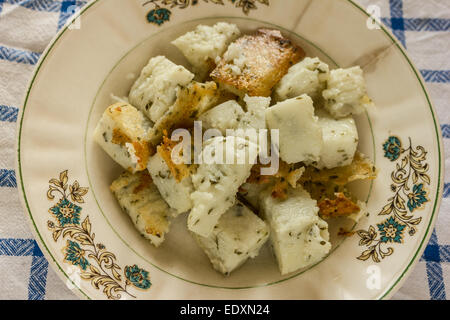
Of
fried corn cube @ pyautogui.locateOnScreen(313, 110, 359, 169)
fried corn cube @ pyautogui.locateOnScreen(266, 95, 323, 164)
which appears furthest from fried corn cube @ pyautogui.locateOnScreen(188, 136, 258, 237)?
fried corn cube @ pyautogui.locateOnScreen(313, 110, 359, 169)

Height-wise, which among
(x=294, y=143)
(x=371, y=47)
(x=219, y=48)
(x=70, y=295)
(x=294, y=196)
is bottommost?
(x=70, y=295)

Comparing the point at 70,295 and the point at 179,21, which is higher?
the point at 179,21

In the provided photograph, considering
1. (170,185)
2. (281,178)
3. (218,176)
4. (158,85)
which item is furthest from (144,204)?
(281,178)

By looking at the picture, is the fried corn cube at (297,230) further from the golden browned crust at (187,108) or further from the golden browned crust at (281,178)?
the golden browned crust at (187,108)

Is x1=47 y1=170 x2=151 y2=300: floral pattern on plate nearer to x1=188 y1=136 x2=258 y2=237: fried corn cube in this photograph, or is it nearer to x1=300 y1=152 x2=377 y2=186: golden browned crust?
x1=188 y1=136 x2=258 y2=237: fried corn cube

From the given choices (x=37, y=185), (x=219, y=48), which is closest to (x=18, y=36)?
(x=37, y=185)

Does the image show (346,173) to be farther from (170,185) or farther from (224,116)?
(170,185)

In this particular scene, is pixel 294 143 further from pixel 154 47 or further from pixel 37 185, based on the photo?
pixel 37 185
